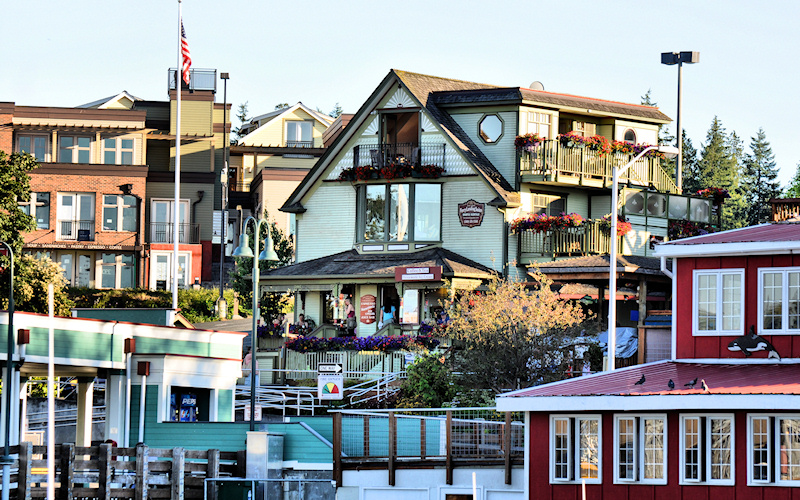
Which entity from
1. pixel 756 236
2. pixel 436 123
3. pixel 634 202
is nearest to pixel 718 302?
pixel 756 236

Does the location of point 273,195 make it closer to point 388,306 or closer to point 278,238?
point 278,238

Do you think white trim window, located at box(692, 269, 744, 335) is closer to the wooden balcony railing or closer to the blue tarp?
the blue tarp

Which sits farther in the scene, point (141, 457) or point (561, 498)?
point (141, 457)

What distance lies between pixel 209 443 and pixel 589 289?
17601 millimetres

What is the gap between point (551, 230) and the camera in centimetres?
4775

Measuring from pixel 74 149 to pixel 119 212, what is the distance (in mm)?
4019

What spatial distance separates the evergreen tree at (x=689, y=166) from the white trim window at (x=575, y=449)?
72.9m

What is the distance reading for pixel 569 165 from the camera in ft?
162

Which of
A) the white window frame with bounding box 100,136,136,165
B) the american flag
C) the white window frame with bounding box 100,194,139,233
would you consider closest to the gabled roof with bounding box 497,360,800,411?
the american flag

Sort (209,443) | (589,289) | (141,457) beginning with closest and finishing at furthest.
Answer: (141,457) → (209,443) → (589,289)

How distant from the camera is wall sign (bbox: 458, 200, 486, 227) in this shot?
161ft

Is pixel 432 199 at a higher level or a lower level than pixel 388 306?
higher

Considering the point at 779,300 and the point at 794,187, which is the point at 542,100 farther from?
the point at 794,187

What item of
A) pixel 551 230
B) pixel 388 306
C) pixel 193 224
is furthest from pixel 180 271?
pixel 551 230
